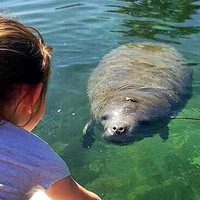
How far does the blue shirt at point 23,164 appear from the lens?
198cm

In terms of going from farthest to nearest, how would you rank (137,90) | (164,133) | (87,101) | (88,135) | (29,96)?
(87,101)
(137,90)
(88,135)
(164,133)
(29,96)

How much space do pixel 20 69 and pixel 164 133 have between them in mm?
3784

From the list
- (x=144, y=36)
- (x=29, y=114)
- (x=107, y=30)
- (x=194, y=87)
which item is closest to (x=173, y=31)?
(x=144, y=36)

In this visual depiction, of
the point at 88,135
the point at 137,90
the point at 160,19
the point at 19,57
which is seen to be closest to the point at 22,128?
the point at 19,57

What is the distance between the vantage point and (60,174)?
224cm

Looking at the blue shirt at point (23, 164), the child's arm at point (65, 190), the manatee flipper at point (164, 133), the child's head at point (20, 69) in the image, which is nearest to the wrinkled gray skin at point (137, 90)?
the manatee flipper at point (164, 133)

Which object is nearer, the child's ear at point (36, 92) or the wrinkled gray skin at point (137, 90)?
the child's ear at point (36, 92)

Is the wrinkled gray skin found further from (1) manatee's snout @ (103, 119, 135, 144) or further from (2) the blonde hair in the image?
(2) the blonde hair

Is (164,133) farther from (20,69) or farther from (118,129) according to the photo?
(20,69)

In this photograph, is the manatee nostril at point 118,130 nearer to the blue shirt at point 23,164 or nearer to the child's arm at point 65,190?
the child's arm at point 65,190

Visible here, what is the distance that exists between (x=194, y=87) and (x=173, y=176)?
2374 millimetres

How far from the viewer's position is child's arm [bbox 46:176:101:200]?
7.66 ft

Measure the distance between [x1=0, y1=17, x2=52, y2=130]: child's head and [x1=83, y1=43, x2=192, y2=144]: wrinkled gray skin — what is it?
2.77 metres

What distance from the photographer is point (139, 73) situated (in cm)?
663
